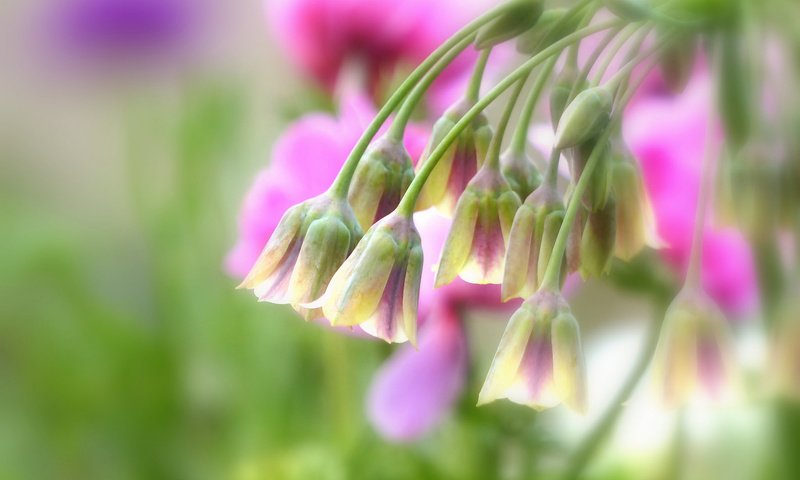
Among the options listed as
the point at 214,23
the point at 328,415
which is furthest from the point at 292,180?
the point at 214,23

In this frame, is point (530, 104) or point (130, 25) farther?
point (130, 25)

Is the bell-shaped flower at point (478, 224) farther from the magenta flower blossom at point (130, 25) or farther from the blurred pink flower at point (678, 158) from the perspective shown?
the magenta flower blossom at point (130, 25)

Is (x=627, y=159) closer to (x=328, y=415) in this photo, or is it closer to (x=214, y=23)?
(x=328, y=415)

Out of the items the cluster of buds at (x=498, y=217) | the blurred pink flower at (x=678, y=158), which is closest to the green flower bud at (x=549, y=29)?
the cluster of buds at (x=498, y=217)

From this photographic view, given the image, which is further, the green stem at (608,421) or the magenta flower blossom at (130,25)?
the magenta flower blossom at (130,25)

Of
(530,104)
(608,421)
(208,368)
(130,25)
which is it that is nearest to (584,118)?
(530,104)

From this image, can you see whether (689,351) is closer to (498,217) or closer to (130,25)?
(498,217)
